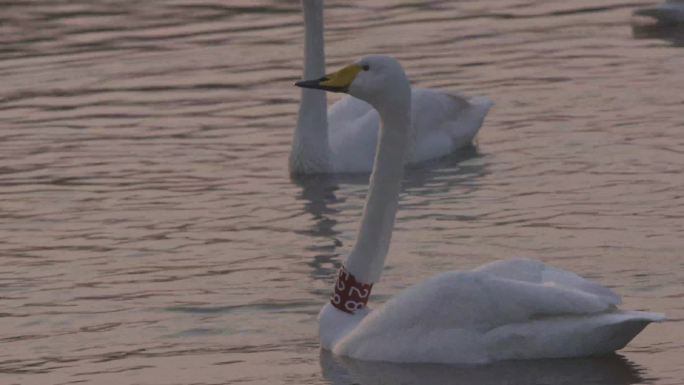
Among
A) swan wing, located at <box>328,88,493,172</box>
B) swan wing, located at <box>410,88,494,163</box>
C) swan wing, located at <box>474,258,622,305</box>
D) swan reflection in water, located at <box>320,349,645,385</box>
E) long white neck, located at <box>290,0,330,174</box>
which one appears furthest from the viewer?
swan wing, located at <box>410,88,494,163</box>

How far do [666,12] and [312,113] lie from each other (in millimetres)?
6522

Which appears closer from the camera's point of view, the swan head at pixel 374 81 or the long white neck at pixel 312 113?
the swan head at pixel 374 81

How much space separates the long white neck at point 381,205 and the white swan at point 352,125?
4.98 m

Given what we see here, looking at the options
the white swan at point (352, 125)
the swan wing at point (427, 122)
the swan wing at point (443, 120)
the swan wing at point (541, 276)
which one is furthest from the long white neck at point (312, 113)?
the swan wing at point (541, 276)

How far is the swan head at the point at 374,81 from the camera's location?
11.5 metres

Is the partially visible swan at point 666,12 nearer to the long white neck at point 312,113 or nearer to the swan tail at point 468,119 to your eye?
the swan tail at point 468,119

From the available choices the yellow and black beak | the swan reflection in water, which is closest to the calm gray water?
the swan reflection in water

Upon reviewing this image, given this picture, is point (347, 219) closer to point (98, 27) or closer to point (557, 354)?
point (557, 354)

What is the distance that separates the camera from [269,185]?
16.2 metres

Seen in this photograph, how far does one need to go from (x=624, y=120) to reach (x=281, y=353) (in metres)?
6.59

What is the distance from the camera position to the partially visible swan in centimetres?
2178

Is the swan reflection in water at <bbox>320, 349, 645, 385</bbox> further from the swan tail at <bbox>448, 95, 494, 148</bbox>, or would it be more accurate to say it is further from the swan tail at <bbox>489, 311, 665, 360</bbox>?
the swan tail at <bbox>448, 95, 494, 148</bbox>

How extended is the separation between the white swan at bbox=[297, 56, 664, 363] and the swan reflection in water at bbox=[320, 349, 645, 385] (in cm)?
5

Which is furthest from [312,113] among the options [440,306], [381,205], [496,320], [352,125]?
[496,320]
